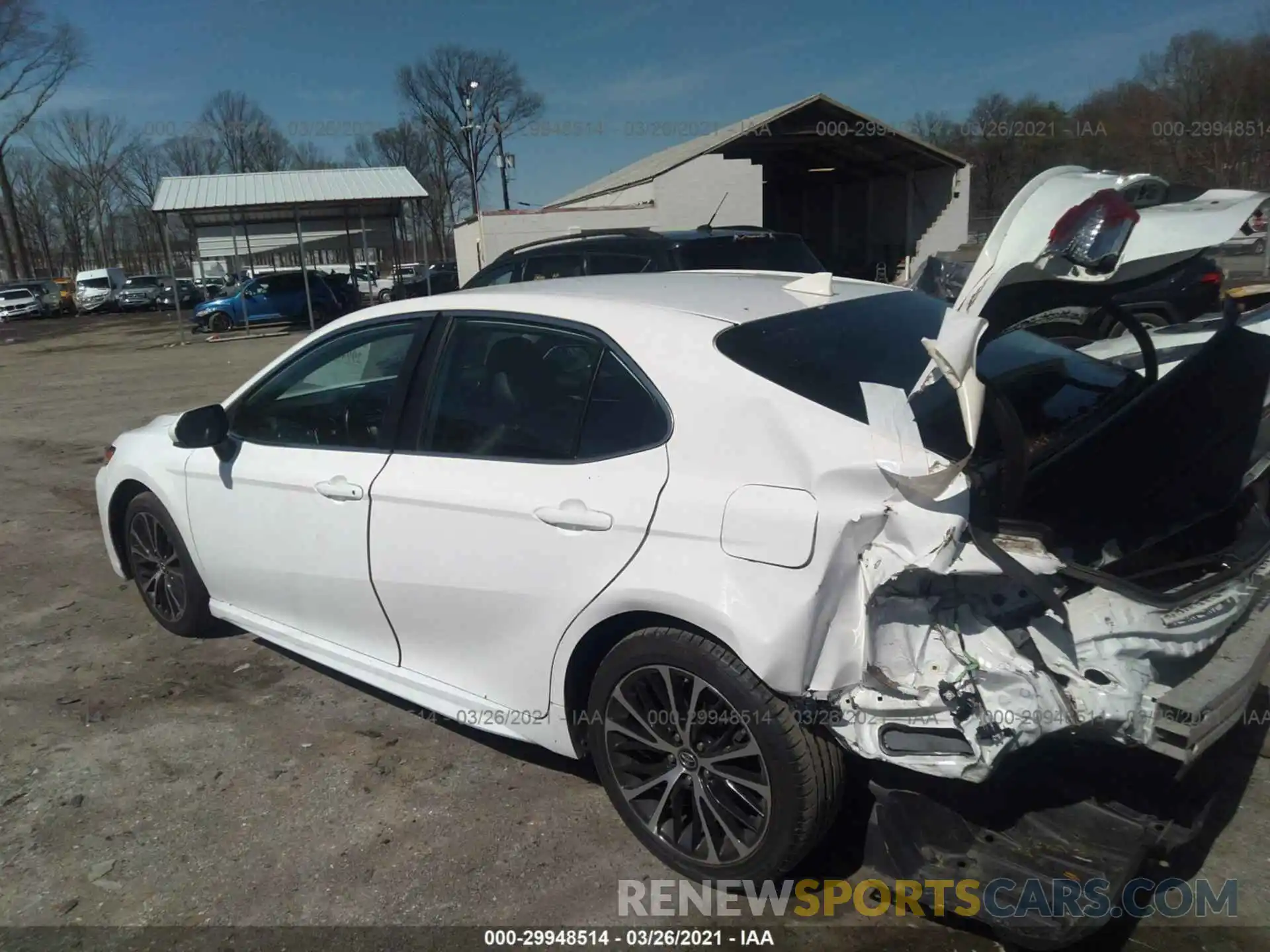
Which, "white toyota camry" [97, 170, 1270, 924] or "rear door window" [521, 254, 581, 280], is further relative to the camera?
"rear door window" [521, 254, 581, 280]

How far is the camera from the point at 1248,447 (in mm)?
2627

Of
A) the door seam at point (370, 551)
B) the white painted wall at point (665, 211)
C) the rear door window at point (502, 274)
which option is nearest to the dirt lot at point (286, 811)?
the door seam at point (370, 551)

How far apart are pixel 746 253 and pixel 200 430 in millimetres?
6060

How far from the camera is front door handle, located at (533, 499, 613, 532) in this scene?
2650 mm

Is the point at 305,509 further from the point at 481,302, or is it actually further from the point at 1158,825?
the point at 1158,825

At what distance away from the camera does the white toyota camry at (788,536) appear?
7.48 ft

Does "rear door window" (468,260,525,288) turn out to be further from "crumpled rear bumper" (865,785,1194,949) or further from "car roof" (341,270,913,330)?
"crumpled rear bumper" (865,785,1194,949)

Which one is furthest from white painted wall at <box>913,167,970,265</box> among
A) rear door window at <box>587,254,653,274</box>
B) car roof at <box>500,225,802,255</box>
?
rear door window at <box>587,254,653,274</box>

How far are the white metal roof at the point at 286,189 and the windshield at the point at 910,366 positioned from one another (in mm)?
22631

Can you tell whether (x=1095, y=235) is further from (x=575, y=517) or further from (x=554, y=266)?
(x=554, y=266)

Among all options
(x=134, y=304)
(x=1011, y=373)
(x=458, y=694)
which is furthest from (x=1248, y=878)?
(x=134, y=304)

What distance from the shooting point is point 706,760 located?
265cm

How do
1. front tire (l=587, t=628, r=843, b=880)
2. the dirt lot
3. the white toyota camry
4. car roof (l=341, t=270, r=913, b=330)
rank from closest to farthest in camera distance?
the white toyota camry → front tire (l=587, t=628, r=843, b=880) → the dirt lot → car roof (l=341, t=270, r=913, b=330)

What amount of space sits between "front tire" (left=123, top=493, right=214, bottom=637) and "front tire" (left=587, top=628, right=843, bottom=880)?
2.40 meters
